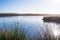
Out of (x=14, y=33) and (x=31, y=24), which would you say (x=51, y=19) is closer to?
(x=31, y=24)

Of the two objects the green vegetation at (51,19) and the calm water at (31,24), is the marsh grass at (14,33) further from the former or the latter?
the green vegetation at (51,19)

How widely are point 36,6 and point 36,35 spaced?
0.42 meters

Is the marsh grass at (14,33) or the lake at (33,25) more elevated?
the lake at (33,25)

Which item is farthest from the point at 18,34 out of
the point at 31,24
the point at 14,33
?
the point at 31,24

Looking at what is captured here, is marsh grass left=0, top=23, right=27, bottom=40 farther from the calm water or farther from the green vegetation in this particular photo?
the green vegetation

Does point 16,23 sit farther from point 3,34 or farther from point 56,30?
point 56,30

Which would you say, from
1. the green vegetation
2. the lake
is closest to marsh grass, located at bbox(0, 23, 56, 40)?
the lake

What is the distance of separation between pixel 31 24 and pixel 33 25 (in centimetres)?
3

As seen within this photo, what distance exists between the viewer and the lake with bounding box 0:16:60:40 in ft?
7.26

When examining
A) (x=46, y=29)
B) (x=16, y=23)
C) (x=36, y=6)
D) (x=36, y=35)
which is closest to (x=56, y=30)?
(x=46, y=29)

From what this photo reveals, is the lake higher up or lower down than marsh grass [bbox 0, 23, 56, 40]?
higher up

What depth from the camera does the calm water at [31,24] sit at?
2.21m

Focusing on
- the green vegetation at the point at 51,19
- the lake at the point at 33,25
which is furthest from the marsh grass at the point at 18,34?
the green vegetation at the point at 51,19

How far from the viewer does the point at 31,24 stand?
7.34ft
